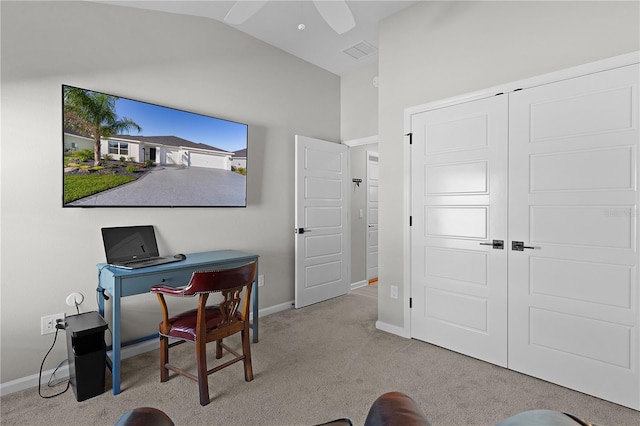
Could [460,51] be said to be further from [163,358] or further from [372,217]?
[163,358]

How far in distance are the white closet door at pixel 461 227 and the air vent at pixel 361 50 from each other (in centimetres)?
126

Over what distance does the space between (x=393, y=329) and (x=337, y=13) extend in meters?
2.73

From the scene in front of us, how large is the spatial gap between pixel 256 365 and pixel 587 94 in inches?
119

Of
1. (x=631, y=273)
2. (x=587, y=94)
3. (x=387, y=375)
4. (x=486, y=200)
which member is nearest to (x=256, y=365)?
(x=387, y=375)

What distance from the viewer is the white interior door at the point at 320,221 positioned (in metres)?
3.99

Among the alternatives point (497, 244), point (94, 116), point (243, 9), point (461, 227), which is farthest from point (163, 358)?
point (497, 244)

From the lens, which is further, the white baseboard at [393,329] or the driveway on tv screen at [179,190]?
the white baseboard at [393,329]

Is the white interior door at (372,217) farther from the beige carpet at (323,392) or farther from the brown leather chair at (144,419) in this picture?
the brown leather chair at (144,419)

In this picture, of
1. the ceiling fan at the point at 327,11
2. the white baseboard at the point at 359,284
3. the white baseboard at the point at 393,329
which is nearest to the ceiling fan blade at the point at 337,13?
the ceiling fan at the point at 327,11

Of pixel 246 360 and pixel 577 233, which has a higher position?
pixel 577 233

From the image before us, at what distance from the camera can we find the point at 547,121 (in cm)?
236

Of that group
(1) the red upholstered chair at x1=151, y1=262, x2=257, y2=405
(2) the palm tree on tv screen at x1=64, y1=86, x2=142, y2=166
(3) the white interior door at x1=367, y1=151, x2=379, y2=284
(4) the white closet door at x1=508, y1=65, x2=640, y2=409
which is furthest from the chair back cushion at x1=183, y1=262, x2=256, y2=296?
(3) the white interior door at x1=367, y1=151, x2=379, y2=284

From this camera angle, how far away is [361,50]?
391 centimetres

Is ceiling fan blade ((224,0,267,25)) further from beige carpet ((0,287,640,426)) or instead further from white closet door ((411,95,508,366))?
beige carpet ((0,287,640,426))
